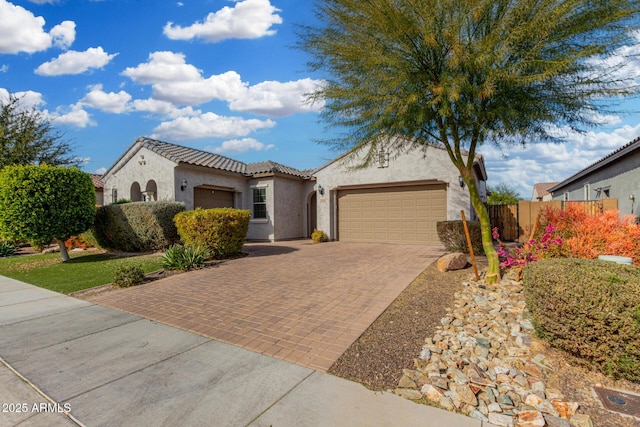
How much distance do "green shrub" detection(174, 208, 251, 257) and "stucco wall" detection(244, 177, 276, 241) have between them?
5053mm

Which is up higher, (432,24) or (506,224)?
(432,24)

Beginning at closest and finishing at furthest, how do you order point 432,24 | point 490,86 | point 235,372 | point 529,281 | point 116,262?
1. point 235,372
2. point 529,281
3. point 490,86
4. point 432,24
5. point 116,262

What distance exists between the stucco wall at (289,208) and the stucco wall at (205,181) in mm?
1930

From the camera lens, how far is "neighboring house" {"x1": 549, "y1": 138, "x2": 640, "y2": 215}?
10.3 metres

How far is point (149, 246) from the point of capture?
38.3 ft

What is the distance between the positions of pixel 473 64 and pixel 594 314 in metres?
4.41

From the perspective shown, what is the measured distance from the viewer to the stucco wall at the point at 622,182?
1026cm

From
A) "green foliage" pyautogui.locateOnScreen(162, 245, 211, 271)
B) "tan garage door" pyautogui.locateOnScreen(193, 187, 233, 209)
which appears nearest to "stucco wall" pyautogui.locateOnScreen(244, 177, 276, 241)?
"tan garage door" pyautogui.locateOnScreen(193, 187, 233, 209)

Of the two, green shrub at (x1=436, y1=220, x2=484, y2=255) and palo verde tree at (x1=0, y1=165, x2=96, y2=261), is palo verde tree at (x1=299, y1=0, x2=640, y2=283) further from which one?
palo verde tree at (x1=0, y1=165, x2=96, y2=261)

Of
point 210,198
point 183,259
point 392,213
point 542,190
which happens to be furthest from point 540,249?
point 542,190

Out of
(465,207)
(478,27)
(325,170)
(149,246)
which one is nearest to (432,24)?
(478,27)

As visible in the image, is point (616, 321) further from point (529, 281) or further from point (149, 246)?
point (149, 246)

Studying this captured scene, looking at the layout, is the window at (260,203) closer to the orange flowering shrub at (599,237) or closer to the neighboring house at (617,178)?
the orange flowering shrub at (599,237)

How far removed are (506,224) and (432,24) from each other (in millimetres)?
10730
